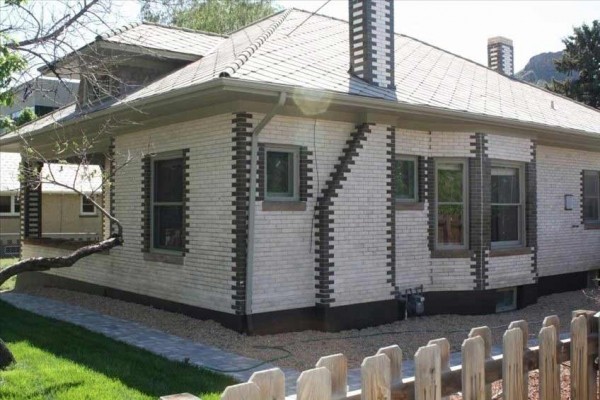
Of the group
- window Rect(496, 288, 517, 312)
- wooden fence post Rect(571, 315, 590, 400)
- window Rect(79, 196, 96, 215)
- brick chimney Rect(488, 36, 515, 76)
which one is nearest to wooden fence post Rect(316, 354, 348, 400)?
wooden fence post Rect(571, 315, 590, 400)

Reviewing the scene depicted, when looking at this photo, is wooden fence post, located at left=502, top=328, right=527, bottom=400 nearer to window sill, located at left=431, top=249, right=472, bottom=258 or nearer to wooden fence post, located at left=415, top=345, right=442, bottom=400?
wooden fence post, located at left=415, top=345, right=442, bottom=400

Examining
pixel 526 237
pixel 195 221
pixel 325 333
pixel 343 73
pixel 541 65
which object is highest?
pixel 541 65

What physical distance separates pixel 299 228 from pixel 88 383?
4190 mm

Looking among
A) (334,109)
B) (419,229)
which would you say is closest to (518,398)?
(334,109)

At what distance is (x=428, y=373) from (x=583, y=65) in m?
37.1

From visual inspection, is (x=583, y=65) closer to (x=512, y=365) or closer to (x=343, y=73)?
(x=343, y=73)

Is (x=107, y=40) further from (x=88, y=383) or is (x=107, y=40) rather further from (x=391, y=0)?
(x=88, y=383)

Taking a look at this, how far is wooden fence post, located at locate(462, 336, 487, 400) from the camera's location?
3.26 meters

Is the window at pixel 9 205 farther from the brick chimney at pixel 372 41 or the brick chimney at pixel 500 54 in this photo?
the brick chimney at pixel 372 41

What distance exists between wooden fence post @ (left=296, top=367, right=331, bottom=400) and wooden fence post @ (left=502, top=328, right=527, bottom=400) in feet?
4.46

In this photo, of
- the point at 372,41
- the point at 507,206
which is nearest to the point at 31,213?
the point at 372,41

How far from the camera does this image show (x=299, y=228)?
9.45 metres

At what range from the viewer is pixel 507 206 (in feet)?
39.1

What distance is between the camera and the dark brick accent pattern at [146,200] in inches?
434
